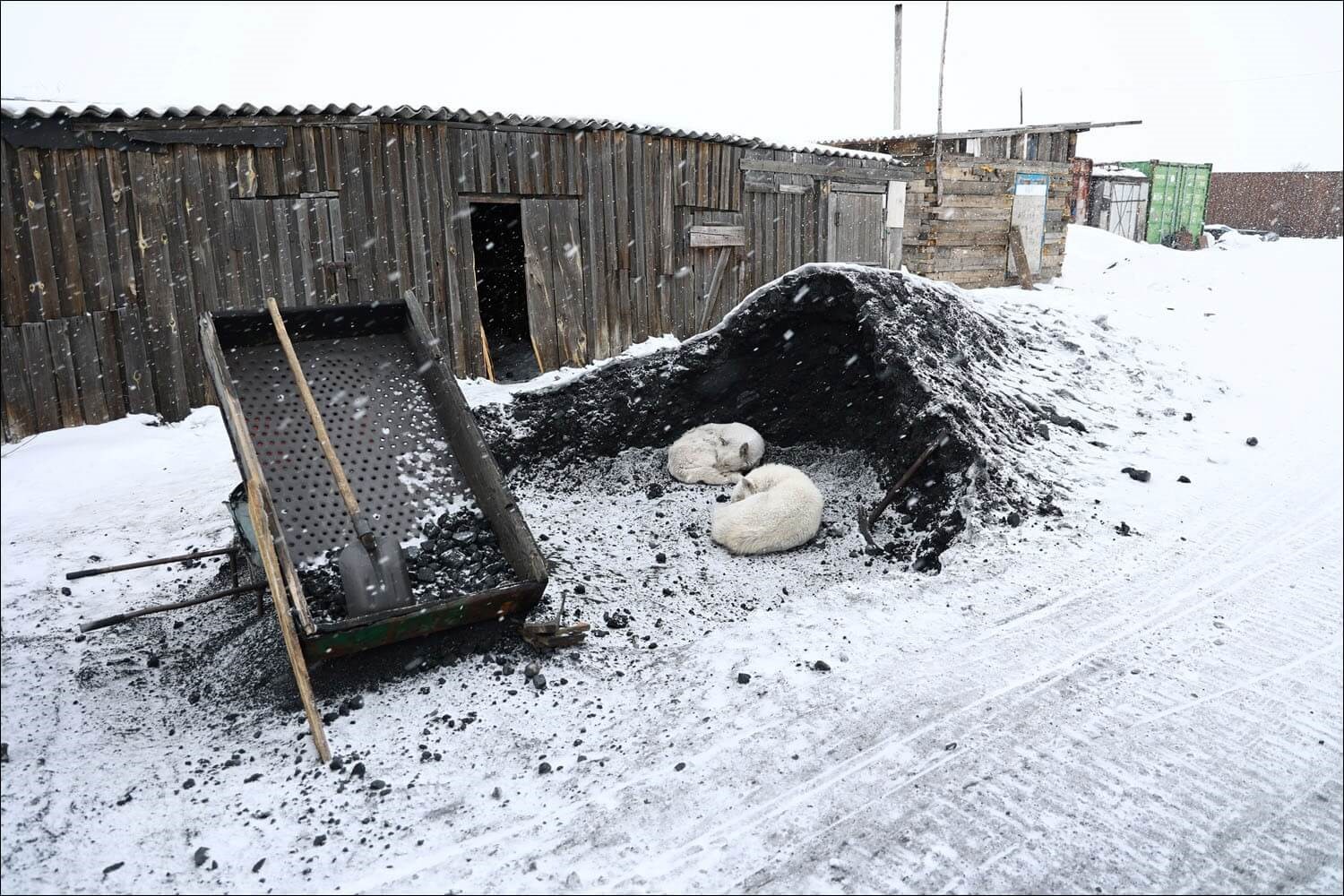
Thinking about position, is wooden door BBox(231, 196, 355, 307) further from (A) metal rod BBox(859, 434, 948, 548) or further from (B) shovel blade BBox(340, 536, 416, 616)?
(A) metal rod BBox(859, 434, 948, 548)

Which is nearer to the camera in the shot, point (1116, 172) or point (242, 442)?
point (242, 442)

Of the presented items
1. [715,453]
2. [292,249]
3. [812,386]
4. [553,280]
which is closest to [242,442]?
[715,453]

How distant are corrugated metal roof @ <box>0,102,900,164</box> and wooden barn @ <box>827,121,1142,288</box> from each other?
547 cm

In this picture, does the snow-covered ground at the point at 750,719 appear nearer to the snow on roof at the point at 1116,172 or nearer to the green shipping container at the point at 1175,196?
the snow on roof at the point at 1116,172

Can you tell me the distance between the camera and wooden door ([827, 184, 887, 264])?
14164mm

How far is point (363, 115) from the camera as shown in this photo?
346 inches

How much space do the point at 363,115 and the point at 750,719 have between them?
7833 mm

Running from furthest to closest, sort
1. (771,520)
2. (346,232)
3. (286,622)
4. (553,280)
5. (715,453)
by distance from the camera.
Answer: (553,280)
(346,232)
(715,453)
(771,520)
(286,622)

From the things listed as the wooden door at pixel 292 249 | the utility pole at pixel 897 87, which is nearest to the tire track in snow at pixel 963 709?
the wooden door at pixel 292 249

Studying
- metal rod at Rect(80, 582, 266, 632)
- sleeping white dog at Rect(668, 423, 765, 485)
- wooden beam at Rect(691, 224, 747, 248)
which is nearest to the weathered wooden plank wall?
wooden beam at Rect(691, 224, 747, 248)

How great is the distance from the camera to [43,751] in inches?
146

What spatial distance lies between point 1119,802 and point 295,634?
367cm

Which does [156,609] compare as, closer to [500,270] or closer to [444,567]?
[444,567]

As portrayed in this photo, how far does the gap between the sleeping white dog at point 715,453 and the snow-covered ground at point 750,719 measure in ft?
1.24
